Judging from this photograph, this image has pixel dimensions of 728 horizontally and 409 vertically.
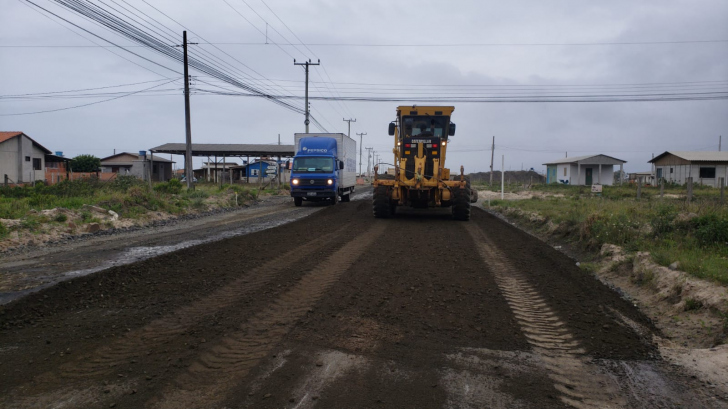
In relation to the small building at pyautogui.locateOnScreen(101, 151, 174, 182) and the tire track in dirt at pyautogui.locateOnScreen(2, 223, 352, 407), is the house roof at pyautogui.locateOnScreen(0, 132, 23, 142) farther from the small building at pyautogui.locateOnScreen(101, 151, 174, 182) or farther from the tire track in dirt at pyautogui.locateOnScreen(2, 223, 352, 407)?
the tire track in dirt at pyautogui.locateOnScreen(2, 223, 352, 407)

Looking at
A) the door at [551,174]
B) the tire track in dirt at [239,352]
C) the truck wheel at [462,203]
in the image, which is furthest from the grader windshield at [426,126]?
the door at [551,174]

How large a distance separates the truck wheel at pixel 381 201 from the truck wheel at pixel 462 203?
2348 millimetres

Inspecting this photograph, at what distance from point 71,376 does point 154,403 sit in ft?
3.30

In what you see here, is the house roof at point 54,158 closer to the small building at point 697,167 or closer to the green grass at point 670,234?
the green grass at point 670,234

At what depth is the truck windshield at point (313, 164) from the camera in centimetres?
2525

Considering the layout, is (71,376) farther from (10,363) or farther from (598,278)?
(598,278)

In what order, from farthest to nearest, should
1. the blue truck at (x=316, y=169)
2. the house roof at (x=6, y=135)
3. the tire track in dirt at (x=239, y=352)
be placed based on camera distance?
1. the house roof at (x=6, y=135)
2. the blue truck at (x=316, y=169)
3. the tire track in dirt at (x=239, y=352)

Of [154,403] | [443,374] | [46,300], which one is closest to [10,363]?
[154,403]

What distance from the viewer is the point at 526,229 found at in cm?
1667

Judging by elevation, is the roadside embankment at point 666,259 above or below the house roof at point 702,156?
below

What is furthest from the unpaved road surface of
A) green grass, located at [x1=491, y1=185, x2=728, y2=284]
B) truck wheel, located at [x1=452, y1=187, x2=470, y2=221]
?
truck wheel, located at [x1=452, y1=187, x2=470, y2=221]

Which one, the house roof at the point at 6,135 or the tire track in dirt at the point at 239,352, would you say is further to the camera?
the house roof at the point at 6,135

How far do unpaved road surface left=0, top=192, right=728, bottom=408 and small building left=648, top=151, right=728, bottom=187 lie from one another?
1693 inches

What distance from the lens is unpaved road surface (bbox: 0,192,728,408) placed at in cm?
395
